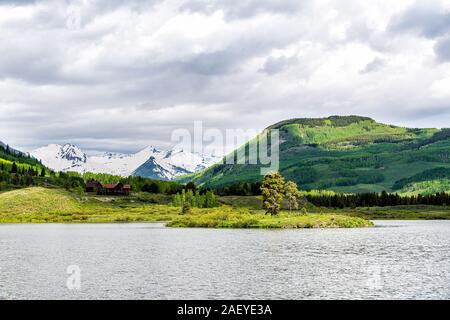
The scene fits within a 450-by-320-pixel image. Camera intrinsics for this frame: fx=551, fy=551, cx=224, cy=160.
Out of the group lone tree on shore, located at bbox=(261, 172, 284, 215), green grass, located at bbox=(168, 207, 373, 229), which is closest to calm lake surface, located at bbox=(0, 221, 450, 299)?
green grass, located at bbox=(168, 207, 373, 229)

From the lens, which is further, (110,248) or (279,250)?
(110,248)

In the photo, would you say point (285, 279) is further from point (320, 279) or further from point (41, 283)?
point (41, 283)

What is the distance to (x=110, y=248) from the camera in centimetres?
9931

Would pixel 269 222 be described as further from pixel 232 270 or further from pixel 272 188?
pixel 232 270

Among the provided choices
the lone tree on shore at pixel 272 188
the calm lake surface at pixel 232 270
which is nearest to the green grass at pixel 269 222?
the lone tree on shore at pixel 272 188

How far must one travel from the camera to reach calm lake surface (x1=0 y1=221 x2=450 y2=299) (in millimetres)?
53031

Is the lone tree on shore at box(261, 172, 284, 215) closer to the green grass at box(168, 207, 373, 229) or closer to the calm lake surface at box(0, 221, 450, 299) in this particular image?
the green grass at box(168, 207, 373, 229)

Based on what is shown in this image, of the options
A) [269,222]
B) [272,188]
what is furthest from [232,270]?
[272,188]

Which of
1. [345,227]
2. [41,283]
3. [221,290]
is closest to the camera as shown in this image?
[221,290]

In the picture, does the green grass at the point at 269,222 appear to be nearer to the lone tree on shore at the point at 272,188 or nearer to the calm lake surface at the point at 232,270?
the lone tree on shore at the point at 272,188
